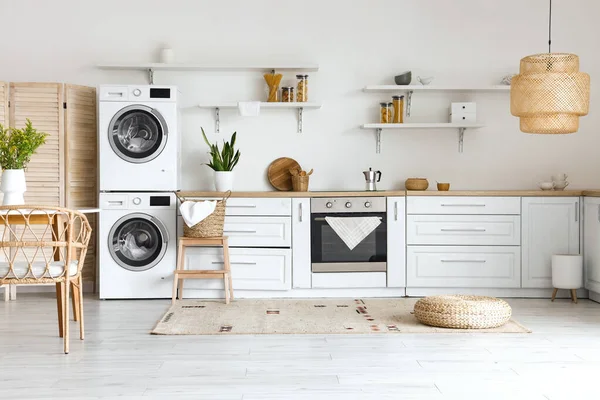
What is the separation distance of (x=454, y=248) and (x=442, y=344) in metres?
1.74

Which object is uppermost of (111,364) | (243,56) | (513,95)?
(243,56)

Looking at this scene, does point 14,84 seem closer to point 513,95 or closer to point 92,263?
point 92,263

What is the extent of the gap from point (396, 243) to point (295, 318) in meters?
1.24

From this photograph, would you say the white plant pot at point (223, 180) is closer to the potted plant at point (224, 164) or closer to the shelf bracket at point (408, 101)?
the potted plant at point (224, 164)

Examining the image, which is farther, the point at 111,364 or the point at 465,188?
the point at 465,188

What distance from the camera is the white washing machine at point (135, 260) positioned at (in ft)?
18.2

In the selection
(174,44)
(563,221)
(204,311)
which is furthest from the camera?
(174,44)

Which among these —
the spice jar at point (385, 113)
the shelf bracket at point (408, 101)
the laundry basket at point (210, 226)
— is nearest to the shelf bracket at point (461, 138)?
the shelf bracket at point (408, 101)

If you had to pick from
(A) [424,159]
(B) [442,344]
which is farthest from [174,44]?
(B) [442,344]

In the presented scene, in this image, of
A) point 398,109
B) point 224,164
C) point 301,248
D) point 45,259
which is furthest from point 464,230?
point 45,259

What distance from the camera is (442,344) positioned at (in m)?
3.95

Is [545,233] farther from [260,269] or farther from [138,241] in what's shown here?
[138,241]

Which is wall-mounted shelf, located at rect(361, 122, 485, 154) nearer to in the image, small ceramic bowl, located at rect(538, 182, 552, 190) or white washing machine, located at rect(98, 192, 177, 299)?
small ceramic bowl, located at rect(538, 182, 552, 190)

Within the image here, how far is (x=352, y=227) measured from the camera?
5559 mm
